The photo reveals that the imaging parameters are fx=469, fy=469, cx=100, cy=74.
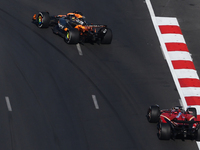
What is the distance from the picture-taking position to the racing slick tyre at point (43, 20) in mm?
27547

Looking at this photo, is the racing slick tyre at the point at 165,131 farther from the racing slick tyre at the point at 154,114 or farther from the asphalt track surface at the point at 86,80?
the racing slick tyre at the point at 154,114

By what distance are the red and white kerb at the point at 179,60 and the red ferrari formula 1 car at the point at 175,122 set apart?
2.39m

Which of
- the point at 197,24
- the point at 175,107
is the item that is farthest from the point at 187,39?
the point at 175,107

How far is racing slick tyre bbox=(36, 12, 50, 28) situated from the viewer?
90.4 ft

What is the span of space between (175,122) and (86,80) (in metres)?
5.53

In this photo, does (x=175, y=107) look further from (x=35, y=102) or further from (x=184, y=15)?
(x=184, y=15)

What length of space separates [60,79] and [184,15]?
1151cm

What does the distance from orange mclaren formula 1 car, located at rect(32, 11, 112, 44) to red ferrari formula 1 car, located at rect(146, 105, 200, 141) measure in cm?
637

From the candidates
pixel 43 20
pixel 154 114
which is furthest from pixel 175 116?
pixel 43 20

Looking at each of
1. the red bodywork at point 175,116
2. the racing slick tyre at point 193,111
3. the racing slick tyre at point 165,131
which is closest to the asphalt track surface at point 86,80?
the racing slick tyre at point 165,131

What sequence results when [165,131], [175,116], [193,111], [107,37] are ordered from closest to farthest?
[165,131], [175,116], [193,111], [107,37]

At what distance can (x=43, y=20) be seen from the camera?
27531 millimetres

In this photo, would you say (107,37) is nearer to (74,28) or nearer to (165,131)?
(74,28)

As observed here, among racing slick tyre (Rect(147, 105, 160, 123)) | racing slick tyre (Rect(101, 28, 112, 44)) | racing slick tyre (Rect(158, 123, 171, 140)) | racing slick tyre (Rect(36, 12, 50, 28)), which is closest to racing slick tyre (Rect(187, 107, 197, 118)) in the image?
racing slick tyre (Rect(147, 105, 160, 123))
